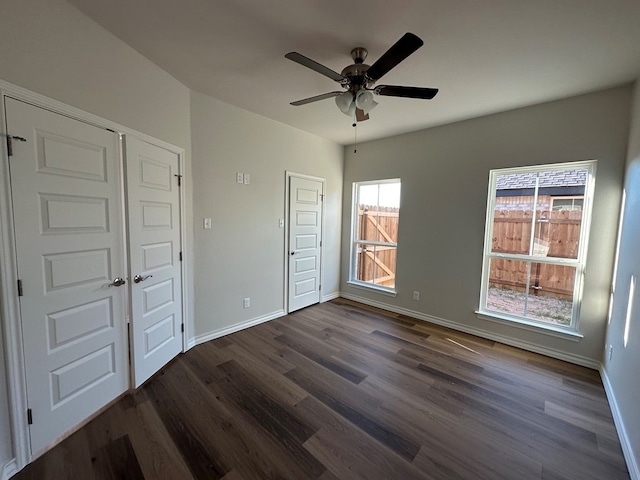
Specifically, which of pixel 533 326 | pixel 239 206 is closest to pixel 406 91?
pixel 239 206

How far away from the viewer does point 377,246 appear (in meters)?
4.33

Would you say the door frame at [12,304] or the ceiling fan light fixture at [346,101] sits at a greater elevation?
the ceiling fan light fixture at [346,101]

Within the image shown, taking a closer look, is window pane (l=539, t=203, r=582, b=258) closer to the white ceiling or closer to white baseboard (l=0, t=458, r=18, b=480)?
the white ceiling

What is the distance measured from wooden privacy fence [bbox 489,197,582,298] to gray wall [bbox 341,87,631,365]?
0.18 meters

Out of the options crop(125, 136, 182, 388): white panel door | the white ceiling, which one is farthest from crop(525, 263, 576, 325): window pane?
crop(125, 136, 182, 388): white panel door

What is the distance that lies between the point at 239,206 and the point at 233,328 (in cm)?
149

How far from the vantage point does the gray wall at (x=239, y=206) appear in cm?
280

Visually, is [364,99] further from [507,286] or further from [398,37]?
[507,286]

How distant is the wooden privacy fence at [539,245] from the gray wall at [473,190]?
0.18 metres

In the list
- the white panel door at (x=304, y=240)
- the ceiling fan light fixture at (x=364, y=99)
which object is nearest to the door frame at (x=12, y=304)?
the ceiling fan light fixture at (x=364, y=99)

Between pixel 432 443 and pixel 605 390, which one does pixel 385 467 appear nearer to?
pixel 432 443

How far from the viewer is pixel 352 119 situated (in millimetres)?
3281

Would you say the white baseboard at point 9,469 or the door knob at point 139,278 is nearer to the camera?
the white baseboard at point 9,469

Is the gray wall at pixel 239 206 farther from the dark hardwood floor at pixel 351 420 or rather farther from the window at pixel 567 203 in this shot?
the window at pixel 567 203
